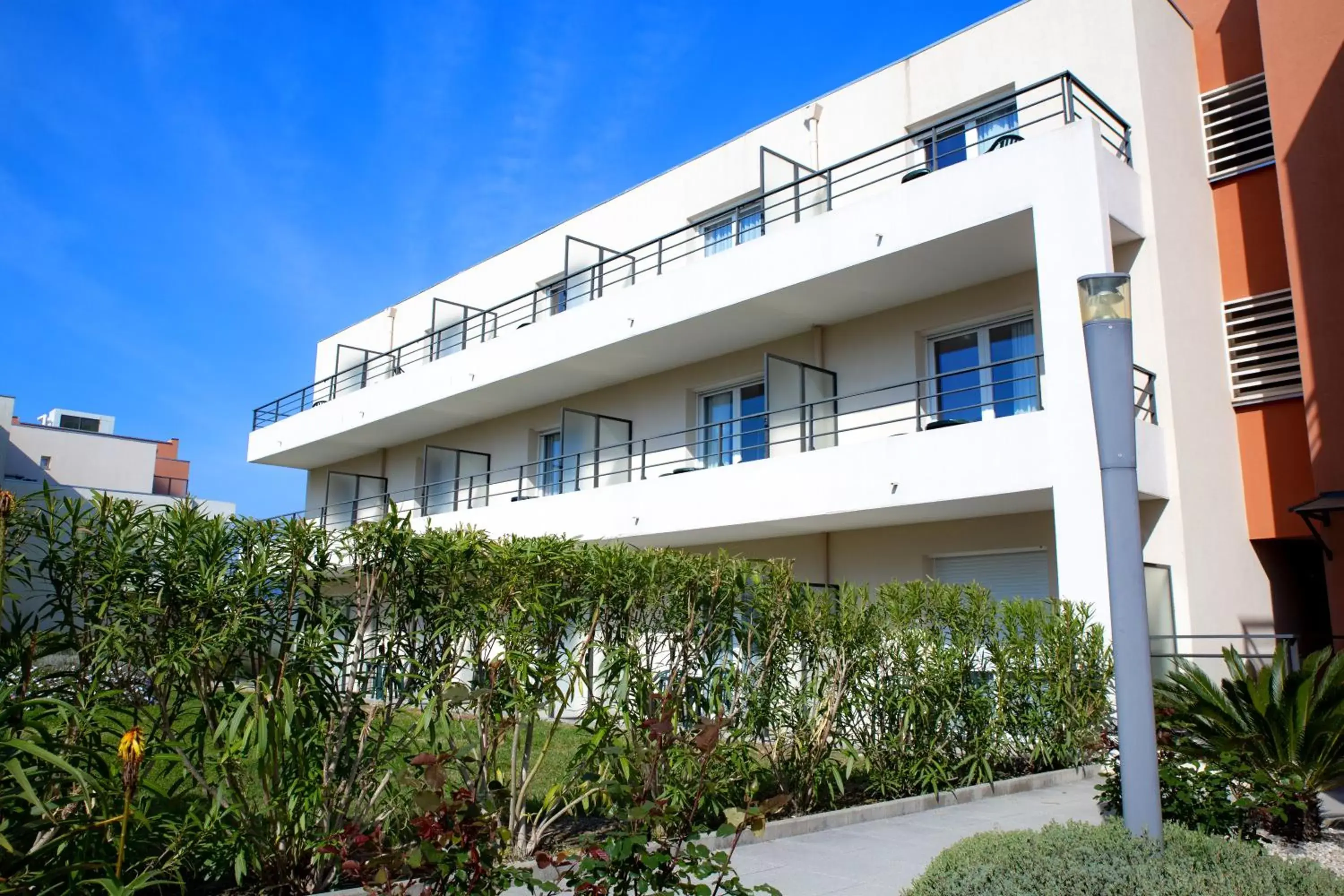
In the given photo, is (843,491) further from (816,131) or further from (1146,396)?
(816,131)

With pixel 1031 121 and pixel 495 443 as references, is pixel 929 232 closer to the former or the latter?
pixel 1031 121

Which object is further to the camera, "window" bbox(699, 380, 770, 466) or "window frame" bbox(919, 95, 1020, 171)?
"window" bbox(699, 380, 770, 466)

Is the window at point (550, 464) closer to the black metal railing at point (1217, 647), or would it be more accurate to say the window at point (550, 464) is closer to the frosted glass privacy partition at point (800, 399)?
the frosted glass privacy partition at point (800, 399)

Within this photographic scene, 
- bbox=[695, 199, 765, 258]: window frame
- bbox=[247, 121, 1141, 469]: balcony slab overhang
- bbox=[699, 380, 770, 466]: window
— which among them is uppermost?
bbox=[695, 199, 765, 258]: window frame

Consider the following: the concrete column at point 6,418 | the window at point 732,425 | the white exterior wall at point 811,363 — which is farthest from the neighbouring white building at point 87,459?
the window at point 732,425

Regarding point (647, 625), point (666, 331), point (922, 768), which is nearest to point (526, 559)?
point (647, 625)

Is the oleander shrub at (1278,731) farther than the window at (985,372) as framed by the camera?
No

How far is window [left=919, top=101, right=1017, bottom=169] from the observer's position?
45.3 ft

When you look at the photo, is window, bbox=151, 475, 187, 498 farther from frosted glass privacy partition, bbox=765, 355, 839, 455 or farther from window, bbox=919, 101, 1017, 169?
window, bbox=919, 101, 1017, 169

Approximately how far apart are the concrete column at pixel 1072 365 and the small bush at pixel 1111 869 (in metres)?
5.61

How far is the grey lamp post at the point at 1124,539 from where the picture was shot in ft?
16.6

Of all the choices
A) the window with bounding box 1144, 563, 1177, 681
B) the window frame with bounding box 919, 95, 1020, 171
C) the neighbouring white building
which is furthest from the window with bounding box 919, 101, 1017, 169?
the neighbouring white building

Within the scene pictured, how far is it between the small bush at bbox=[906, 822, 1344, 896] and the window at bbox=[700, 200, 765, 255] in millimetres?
11857

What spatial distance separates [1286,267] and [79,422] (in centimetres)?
5836
